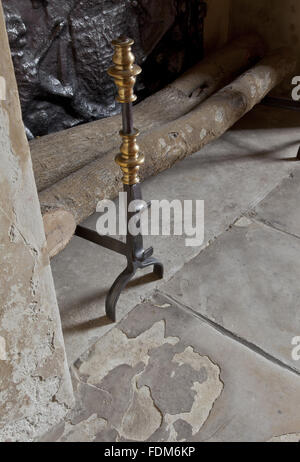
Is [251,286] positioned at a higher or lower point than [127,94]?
lower

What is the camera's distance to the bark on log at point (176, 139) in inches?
86.4


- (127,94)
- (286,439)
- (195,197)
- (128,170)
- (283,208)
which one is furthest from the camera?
(195,197)

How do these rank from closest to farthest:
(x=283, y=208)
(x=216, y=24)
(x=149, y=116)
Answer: (x=283, y=208), (x=149, y=116), (x=216, y=24)

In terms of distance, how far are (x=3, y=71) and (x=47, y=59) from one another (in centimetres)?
186

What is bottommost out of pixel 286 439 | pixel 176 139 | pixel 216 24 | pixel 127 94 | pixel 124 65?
pixel 286 439

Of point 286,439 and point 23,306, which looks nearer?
point 23,306

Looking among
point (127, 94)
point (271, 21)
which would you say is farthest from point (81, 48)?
point (271, 21)

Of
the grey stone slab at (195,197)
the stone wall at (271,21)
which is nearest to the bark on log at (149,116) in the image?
the stone wall at (271,21)

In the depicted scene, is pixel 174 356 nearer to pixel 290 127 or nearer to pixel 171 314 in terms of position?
pixel 171 314

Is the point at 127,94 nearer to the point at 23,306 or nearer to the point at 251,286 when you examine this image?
the point at 23,306

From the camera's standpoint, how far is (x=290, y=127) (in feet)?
11.8

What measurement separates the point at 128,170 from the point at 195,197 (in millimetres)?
1027

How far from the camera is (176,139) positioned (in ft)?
9.06

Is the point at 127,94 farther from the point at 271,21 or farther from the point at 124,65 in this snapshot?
the point at 271,21
